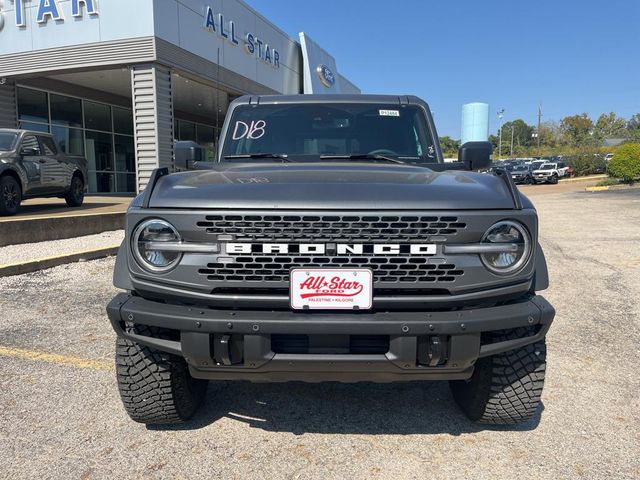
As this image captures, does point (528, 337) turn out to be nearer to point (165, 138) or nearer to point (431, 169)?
point (431, 169)

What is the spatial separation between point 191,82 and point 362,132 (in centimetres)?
1374

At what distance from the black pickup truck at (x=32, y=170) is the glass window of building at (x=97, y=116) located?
7.17 meters

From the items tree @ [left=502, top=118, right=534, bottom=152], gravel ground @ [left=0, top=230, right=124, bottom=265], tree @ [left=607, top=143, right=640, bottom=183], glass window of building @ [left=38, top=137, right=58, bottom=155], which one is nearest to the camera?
gravel ground @ [left=0, top=230, right=124, bottom=265]

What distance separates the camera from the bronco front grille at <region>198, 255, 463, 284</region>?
87.4 inches

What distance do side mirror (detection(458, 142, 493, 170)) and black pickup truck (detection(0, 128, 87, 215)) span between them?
28.1 ft

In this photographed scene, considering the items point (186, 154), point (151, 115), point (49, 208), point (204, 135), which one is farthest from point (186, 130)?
point (186, 154)

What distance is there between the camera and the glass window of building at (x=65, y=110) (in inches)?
655

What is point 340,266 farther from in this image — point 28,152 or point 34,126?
point 34,126

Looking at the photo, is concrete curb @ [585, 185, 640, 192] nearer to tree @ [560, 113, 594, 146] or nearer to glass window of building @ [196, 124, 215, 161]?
glass window of building @ [196, 124, 215, 161]

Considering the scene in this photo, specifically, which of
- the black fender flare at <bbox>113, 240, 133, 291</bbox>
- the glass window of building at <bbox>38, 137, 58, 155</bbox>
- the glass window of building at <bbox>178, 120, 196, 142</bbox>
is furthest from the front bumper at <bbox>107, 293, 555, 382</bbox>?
the glass window of building at <bbox>178, 120, 196, 142</bbox>

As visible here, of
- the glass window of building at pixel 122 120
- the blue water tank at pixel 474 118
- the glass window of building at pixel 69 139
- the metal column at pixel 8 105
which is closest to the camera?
the metal column at pixel 8 105

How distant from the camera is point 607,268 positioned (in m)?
7.24

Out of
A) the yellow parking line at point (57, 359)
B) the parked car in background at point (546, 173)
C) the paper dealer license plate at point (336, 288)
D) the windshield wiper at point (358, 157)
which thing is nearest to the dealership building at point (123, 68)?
the yellow parking line at point (57, 359)

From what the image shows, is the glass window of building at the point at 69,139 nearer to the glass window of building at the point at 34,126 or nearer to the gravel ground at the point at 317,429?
the glass window of building at the point at 34,126
